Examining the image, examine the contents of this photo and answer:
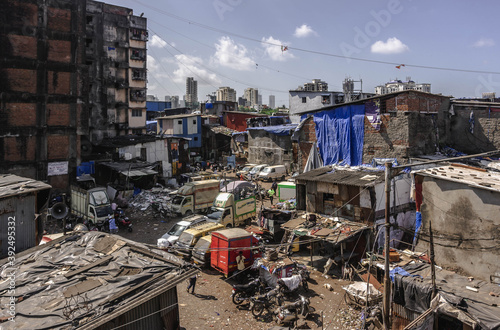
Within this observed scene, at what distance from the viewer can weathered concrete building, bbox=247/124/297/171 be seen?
1486 inches

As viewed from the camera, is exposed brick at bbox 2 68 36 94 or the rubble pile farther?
exposed brick at bbox 2 68 36 94

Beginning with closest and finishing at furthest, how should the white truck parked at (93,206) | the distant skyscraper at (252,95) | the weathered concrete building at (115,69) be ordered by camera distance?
the white truck parked at (93,206) < the weathered concrete building at (115,69) < the distant skyscraper at (252,95)

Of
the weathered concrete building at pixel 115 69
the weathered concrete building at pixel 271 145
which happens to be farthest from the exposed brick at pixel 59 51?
the weathered concrete building at pixel 271 145

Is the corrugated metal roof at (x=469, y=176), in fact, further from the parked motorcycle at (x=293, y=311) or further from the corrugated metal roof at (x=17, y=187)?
the corrugated metal roof at (x=17, y=187)

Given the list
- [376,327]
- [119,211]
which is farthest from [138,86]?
[376,327]

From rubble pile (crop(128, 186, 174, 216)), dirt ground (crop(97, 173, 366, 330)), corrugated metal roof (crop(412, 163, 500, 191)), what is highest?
corrugated metal roof (crop(412, 163, 500, 191))

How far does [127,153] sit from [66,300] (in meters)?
26.7

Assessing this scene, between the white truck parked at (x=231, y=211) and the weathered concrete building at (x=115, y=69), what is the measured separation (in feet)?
86.0

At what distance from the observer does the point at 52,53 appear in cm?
2647

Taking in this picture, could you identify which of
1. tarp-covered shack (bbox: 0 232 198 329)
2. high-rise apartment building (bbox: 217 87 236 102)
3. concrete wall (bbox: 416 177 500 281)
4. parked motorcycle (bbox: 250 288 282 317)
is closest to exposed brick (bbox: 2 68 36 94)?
tarp-covered shack (bbox: 0 232 198 329)

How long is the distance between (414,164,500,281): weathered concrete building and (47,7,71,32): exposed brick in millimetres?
28040

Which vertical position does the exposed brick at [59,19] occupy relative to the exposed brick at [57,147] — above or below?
above

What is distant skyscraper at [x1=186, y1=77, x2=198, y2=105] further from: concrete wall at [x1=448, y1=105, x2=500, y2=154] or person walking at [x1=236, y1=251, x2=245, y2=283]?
person walking at [x1=236, y1=251, x2=245, y2=283]

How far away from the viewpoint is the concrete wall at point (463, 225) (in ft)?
35.6
